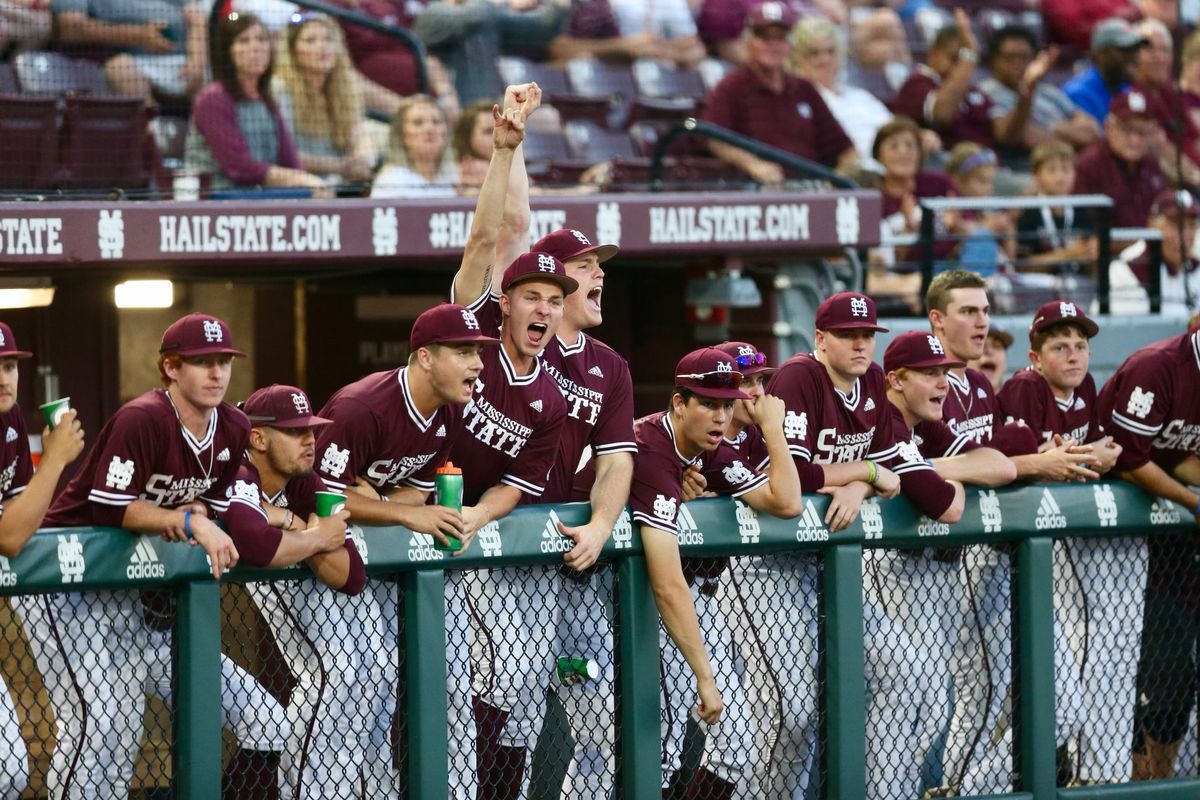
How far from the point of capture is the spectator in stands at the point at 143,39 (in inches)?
323

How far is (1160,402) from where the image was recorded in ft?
19.0

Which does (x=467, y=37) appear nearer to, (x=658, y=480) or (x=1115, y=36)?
(x=1115, y=36)

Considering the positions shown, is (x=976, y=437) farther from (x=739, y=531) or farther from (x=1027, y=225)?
(x=1027, y=225)

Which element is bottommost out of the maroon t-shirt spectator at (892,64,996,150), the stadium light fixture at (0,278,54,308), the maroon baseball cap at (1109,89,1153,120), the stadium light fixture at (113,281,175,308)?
the stadium light fixture at (0,278,54,308)

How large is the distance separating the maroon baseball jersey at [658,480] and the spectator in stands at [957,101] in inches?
268

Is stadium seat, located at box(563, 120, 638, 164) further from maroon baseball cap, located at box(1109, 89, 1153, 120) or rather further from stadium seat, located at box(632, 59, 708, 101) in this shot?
maroon baseball cap, located at box(1109, 89, 1153, 120)

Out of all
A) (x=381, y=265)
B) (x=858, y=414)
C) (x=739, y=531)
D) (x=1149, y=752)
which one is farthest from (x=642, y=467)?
(x=381, y=265)

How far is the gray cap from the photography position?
38.9ft

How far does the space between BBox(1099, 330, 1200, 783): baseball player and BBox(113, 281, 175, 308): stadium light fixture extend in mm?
4253

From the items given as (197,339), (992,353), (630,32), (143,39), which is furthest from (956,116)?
(197,339)

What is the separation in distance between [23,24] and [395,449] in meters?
4.20

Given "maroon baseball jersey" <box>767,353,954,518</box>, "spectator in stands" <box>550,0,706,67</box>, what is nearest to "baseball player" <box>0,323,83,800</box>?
"maroon baseball jersey" <box>767,353,954,518</box>

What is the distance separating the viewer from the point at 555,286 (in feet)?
16.5

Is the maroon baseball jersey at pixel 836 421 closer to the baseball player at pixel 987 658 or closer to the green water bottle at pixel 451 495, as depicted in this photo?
the baseball player at pixel 987 658
